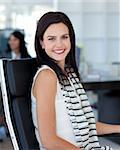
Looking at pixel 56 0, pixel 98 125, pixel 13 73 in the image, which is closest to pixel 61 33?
pixel 13 73

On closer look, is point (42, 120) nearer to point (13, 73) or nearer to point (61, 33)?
point (13, 73)

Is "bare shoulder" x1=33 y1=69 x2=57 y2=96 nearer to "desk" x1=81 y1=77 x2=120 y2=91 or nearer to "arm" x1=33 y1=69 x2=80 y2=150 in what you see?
"arm" x1=33 y1=69 x2=80 y2=150

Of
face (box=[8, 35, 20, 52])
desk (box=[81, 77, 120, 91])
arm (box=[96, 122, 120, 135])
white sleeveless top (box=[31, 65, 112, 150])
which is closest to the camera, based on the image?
white sleeveless top (box=[31, 65, 112, 150])

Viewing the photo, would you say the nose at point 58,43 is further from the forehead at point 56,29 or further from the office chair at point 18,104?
the office chair at point 18,104

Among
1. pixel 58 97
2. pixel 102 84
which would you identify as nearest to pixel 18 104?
pixel 58 97

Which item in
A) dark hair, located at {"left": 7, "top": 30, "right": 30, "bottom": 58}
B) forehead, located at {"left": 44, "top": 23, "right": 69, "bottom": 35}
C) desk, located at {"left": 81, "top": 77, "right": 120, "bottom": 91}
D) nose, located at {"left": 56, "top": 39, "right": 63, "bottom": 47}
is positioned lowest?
desk, located at {"left": 81, "top": 77, "right": 120, "bottom": 91}

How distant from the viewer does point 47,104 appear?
1.50 metres

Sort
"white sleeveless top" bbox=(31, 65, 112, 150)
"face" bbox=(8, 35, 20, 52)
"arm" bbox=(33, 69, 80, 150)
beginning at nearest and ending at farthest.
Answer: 1. "arm" bbox=(33, 69, 80, 150)
2. "white sleeveless top" bbox=(31, 65, 112, 150)
3. "face" bbox=(8, 35, 20, 52)

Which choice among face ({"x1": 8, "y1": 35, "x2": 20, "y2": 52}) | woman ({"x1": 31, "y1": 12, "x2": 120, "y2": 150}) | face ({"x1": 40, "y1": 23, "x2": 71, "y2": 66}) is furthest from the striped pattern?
face ({"x1": 8, "y1": 35, "x2": 20, "y2": 52})

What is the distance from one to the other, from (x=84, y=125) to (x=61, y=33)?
41 centimetres

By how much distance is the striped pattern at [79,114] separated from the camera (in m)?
1.63

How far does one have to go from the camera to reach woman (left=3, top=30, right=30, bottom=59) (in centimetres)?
482

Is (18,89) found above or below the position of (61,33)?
below

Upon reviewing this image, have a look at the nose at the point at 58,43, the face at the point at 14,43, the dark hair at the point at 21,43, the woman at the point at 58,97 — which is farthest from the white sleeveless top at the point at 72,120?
the face at the point at 14,43
